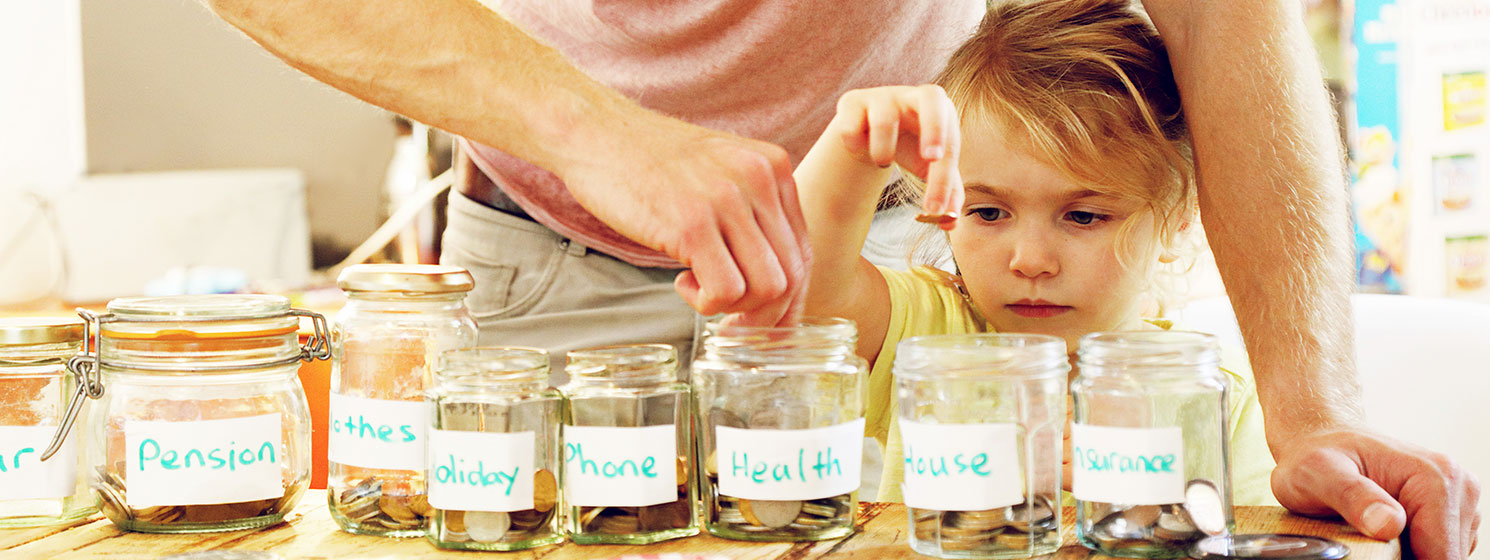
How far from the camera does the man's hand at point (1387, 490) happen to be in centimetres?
80

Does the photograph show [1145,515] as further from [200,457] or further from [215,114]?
[215,114]

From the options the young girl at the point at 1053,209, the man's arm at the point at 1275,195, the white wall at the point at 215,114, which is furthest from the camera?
the white wall at the point at 215,114

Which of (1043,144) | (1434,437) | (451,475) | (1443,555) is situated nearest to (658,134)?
(451,475)

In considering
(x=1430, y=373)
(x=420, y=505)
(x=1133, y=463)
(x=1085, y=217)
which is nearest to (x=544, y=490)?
(x=420, y=505)

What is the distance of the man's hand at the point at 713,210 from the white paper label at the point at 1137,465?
207mm

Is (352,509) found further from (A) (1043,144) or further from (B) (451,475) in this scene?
(A) (1043,144)

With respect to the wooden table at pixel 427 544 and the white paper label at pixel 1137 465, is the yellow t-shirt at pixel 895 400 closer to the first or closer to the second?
the wooden table at pixel 427 544

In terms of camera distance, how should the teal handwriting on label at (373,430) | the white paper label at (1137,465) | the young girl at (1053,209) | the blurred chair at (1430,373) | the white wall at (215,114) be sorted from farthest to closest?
the white wall at (215,114) < the blurred chair at (1430,373) < the young girl at (1053,209) < the teal handwriting on label at (373,430) < the white paper label at (1137,465)

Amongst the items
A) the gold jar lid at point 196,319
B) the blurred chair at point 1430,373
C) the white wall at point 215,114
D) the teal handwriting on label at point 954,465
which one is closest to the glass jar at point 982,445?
the teal handwriting on label at point 954,465

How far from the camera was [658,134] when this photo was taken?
82 cm

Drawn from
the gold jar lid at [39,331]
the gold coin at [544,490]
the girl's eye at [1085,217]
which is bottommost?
the gold coin at [544,490]

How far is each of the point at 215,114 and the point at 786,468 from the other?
2588 millimetres

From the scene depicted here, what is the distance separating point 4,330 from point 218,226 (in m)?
2.27

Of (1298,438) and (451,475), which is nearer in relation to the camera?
(451,475)
